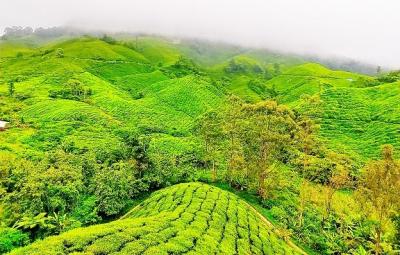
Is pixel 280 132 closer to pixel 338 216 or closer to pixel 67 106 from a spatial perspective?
pixel 338 216

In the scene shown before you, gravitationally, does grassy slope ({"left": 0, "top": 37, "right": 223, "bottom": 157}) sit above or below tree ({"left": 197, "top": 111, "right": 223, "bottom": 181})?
below

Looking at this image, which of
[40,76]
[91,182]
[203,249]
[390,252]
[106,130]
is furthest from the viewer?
[40,76]

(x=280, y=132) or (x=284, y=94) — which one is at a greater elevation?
(x=280, y=132)

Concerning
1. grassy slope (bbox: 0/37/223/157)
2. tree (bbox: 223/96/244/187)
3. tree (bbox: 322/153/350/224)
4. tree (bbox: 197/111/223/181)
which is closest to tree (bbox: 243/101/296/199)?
tree (bbox: 223/96/244/187)

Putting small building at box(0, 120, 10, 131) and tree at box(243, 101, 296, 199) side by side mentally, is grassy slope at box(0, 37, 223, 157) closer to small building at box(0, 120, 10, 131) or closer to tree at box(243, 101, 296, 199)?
small building at box(0, 120, 10, 131)

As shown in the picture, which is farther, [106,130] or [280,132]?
[106,130]

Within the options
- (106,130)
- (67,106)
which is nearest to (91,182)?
(106,130)

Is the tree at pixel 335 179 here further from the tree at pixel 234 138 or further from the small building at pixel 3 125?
the small building at pixel 3 125
